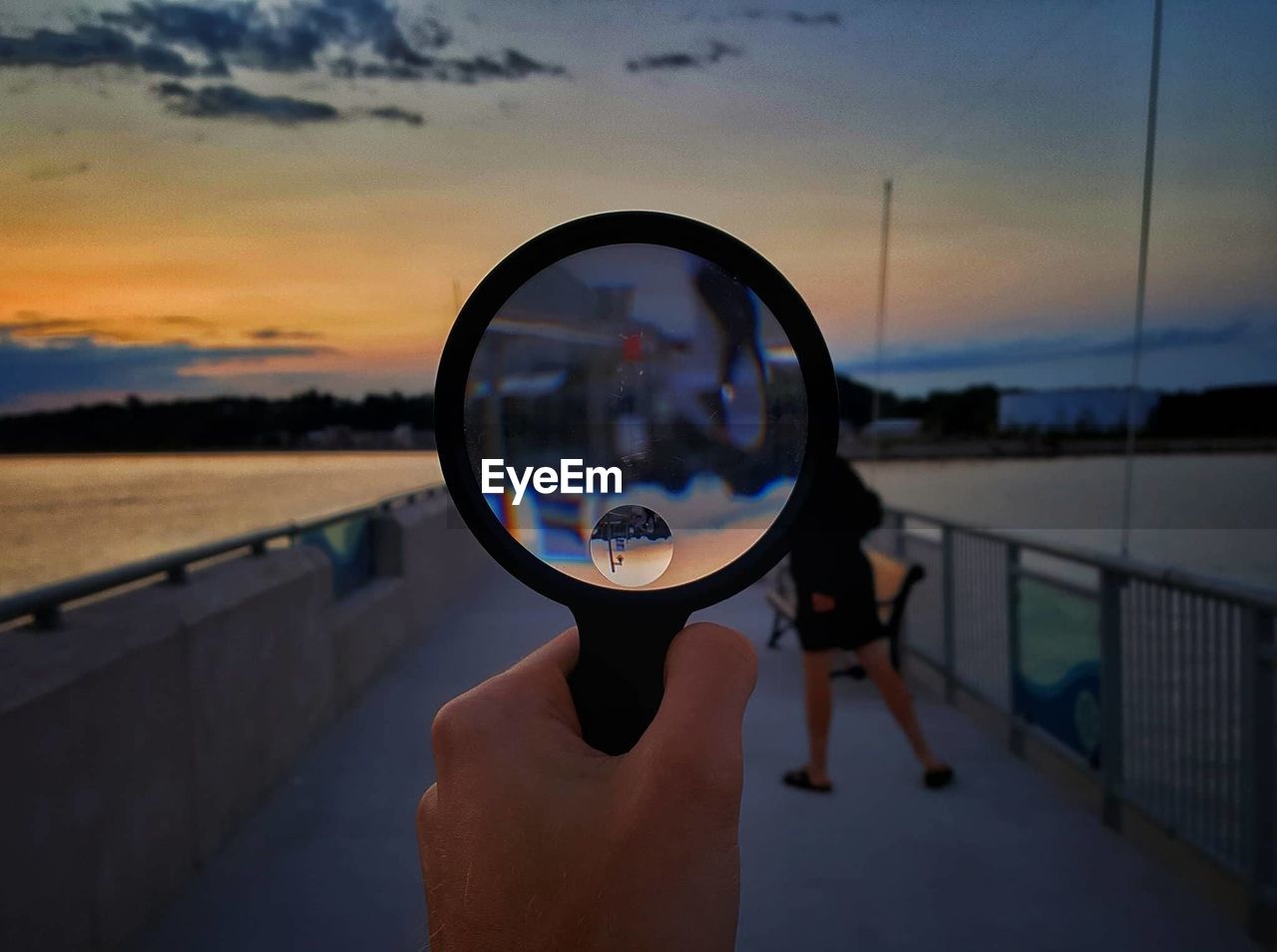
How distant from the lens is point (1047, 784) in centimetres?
499

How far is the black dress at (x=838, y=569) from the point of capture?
16.1 feet

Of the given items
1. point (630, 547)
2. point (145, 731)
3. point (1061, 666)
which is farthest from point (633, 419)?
point (1061, 666)

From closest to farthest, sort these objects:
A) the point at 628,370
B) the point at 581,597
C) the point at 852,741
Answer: the point at 581,597 → the point at 628,370 → the point at 852,741

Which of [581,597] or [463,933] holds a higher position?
[581,597]

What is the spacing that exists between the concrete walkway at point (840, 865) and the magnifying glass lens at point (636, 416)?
8.80 feet

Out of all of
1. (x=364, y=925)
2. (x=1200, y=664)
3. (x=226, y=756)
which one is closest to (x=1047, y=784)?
(x=1200, y=664)

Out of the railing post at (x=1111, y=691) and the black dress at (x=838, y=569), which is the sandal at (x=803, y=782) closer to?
the black dress at (x=838, y=569)

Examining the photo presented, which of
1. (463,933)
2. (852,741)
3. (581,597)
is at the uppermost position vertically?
(581,597)

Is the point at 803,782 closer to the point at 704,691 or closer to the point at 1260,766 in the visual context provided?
the point at 1260,766

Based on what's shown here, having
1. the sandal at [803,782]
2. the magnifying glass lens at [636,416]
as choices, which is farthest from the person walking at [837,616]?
the magnifying glass lens at [636,416]

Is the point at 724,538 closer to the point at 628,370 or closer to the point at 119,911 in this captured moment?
the point at 628,370

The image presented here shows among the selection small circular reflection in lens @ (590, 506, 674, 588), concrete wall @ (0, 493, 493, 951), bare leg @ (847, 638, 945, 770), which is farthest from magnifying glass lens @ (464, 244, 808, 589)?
bare leg @ (847, 638, 945, 770)

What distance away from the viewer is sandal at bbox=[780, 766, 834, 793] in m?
4.99

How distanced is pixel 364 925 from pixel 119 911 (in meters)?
0.84
